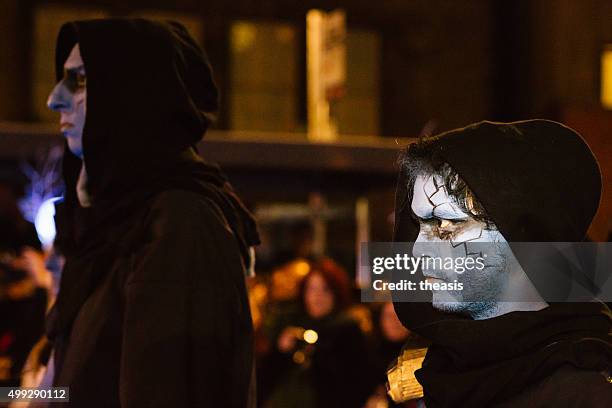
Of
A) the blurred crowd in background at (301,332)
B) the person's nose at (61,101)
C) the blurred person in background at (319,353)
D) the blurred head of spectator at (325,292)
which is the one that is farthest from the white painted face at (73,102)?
the blurred head of spectator at (325,292)

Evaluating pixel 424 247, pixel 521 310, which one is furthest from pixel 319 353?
pixel 521 310

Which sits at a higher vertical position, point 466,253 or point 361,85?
point 361,85

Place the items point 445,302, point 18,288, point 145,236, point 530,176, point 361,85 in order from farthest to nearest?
point 361,85 → point 18,288 → point 145,236 → point 445,302 → point 530,176

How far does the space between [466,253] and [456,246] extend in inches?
1.0

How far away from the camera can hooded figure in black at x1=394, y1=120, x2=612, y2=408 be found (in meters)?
1.70

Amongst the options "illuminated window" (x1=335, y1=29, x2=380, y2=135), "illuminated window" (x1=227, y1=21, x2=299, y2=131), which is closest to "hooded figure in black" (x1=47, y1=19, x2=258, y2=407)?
"illuminated window" (x1=227, y1=21, x2=299, y2=131)

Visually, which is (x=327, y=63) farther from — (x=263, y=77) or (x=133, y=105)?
(x=133, y=105)

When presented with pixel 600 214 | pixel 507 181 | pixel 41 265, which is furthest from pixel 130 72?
pixel 41 265

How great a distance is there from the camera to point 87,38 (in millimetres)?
2664

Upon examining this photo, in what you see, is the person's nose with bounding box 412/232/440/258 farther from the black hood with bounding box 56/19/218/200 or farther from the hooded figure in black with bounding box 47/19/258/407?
the black hood with bounding box 56/19/218/200

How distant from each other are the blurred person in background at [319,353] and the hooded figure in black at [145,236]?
10.0 ft

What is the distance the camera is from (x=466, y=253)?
187 cm

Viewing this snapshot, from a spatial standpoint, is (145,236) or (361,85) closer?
(145,236)

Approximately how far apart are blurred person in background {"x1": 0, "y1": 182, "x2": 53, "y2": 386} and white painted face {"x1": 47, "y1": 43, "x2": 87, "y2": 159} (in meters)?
2.50
